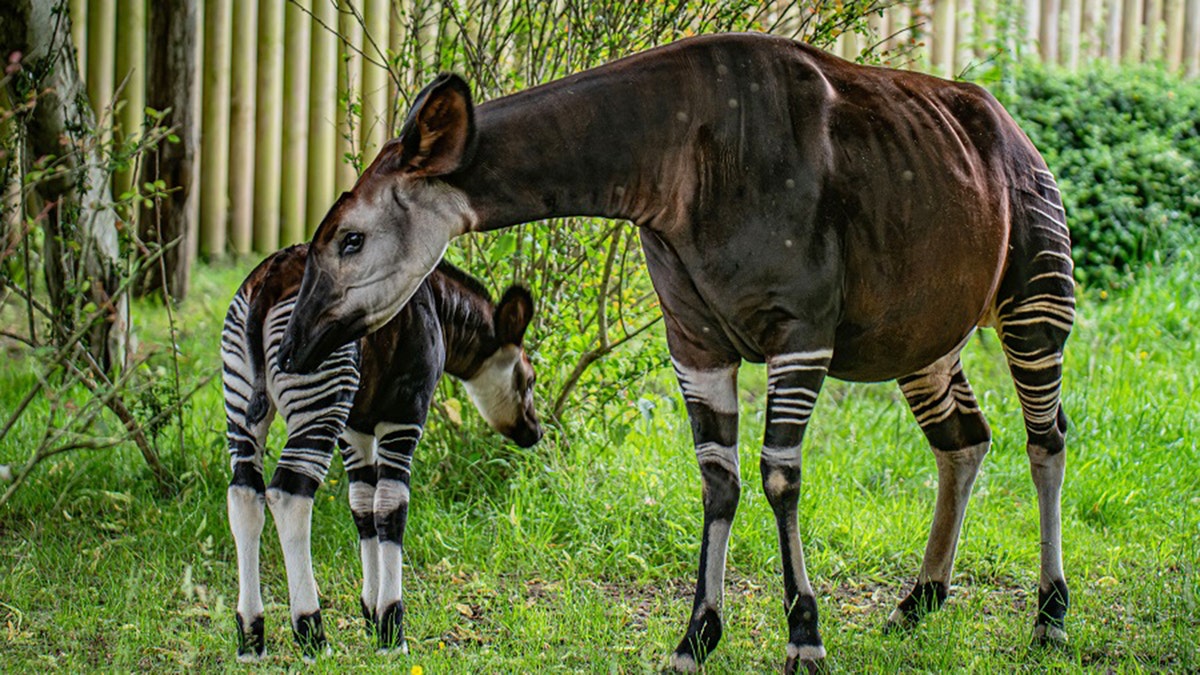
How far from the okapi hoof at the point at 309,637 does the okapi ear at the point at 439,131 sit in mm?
1523

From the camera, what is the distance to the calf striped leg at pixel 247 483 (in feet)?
13.7

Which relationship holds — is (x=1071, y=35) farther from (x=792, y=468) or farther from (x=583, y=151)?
(x=583, y=151)

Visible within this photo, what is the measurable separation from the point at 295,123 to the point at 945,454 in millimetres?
6890

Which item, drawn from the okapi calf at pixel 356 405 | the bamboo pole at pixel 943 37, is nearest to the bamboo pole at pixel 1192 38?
the bamboo pole at pixel 943 37

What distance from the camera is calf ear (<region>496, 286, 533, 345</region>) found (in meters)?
4.90

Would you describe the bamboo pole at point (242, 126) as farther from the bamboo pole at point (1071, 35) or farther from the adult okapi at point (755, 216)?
the bamboo pole at point (1071, 35)

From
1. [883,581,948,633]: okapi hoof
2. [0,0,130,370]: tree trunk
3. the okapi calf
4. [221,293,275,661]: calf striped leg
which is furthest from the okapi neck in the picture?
[0,0,130,370]: tree trunk

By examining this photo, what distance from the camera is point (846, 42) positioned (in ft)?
33.5

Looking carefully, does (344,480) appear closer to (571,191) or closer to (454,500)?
(454,500)

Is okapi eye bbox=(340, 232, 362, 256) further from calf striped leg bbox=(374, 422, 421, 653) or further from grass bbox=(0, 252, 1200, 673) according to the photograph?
grass bbox=(0, 252, 1200, 673)

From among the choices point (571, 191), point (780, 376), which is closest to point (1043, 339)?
point (780, 376)

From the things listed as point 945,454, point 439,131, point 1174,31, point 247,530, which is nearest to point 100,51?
point 247,530

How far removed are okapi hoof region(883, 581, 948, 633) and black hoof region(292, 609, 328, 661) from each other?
1899 mm

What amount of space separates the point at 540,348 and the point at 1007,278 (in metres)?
2.20
